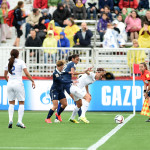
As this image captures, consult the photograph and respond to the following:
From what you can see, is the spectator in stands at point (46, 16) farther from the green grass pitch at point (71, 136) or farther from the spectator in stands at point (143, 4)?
the green grass pitch at point (71, 136)

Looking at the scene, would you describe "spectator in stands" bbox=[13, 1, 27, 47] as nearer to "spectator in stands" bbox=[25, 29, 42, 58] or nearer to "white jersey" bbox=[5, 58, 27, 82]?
"spectator in stands" bbox=[25, 29, 42, 58]

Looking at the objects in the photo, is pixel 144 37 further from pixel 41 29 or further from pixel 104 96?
pixel 41 29

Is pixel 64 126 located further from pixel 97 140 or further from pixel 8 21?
pixel 8 21

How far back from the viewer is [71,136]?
42.6 feet

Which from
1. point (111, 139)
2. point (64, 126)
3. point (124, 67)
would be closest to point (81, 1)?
point (124, 67)

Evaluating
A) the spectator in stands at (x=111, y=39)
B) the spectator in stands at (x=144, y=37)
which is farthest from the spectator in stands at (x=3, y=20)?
the spectator in stands at (x=144, y=37)

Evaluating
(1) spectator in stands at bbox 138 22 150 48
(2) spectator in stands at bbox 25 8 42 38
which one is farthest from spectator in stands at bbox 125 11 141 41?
(2) spectator in stands at bbox 25 8 42 38

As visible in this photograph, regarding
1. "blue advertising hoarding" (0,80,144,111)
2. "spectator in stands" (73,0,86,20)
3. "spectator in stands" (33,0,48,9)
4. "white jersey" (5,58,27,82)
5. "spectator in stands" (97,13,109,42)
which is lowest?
"blue advertising hoarding" (0,80,144,111)

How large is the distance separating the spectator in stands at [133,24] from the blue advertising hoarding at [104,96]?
14.9 feet

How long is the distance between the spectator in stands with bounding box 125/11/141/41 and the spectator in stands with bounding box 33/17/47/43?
3816mm

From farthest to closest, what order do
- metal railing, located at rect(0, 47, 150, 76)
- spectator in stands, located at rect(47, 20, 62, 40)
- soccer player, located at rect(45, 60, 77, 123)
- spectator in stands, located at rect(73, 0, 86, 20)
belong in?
spectator in stands, located at rect(73, 0, 86, 20)
spectator in stands, located at rect(47, 20, 62, 40)
metal railing, located at rect(0, 47, 150, 76)
soccer player, located at rect(45, 60, 77, 123)

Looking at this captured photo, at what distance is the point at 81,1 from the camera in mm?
28625

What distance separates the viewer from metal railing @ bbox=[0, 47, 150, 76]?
78.1 feet

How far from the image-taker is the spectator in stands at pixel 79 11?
28.2m
